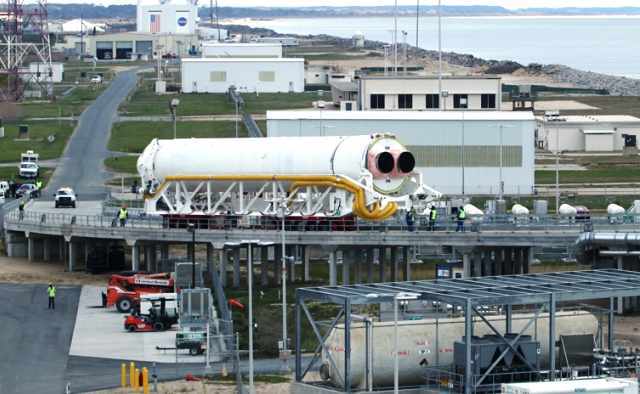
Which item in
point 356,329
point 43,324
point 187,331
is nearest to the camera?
point 356,329

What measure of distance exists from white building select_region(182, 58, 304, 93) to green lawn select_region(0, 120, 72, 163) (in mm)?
30414

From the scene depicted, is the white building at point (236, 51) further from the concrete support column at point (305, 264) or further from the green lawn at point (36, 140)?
the concrete support column at point (305, 264)

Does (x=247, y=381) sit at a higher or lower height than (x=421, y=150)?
lower

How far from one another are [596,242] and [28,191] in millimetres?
45117

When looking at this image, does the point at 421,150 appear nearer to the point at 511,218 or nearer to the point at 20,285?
the point at 511,218

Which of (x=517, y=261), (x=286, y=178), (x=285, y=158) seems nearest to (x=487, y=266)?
(x=517, y=261)

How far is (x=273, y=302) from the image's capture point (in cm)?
6016

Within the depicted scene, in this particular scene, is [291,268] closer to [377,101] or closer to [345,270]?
[345,270]

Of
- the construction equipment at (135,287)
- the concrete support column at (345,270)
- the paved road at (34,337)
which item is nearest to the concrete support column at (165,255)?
the paved road at (34,337)

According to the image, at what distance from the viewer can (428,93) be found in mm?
100562

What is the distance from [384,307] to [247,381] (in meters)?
5.78

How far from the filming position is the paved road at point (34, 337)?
45.6m

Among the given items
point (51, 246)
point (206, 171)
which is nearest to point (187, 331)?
point (206, 171)

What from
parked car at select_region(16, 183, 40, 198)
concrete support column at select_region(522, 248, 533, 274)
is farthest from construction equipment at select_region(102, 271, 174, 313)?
parked car at select_region(16, 183, 40, 198)
